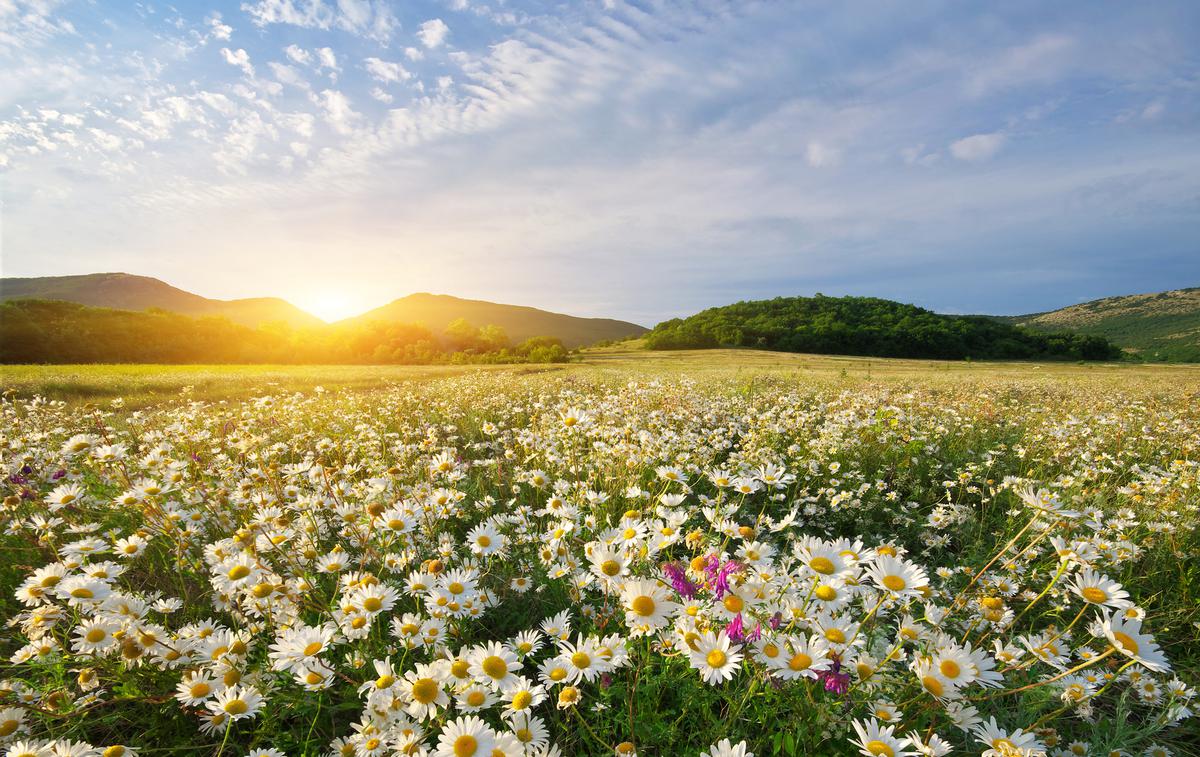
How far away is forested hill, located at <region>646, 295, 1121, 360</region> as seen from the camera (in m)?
67.8

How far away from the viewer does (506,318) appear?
85750 millimetres

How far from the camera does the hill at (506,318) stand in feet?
252

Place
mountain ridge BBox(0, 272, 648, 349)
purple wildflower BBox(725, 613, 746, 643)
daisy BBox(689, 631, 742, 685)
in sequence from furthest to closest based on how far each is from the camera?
mountain ridge BBox(0, 272, 648, 349), purple wildflower BBox(725, 613, 746, 643), daisy BBox(689, 631, 742, 685)

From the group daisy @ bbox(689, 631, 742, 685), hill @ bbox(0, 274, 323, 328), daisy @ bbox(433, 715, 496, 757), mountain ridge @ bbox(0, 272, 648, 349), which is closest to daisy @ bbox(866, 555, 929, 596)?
daisy @ bbox(689, 631, 742, 685)

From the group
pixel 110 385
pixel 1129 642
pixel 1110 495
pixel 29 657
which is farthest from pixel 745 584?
pixel 110 385

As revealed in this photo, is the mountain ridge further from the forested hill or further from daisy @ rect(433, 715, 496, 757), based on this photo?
daisy @ rect(433, 715, 496, 757)

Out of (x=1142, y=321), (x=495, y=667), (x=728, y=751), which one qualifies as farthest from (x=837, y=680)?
(x=1142, y=321)

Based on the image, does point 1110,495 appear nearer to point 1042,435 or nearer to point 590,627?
point 1042,435

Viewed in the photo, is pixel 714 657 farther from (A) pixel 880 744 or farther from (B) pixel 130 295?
(B) pixel 130 295

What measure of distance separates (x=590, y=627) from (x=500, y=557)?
2.97 ft

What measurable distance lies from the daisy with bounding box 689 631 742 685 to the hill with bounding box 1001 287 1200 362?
95.7 meters

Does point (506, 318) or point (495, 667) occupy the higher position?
point (506, 318)

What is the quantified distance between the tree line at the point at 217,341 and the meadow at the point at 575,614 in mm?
37446

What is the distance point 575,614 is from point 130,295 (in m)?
102
